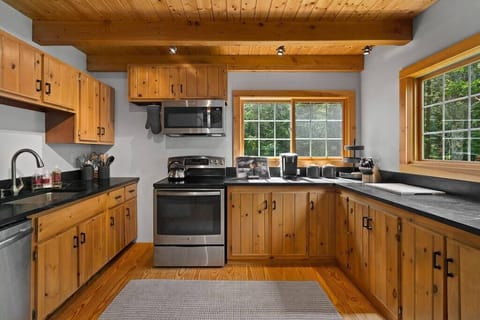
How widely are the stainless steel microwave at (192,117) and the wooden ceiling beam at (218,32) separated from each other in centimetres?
77

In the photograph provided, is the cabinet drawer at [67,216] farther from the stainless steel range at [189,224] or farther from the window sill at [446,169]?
the window sill at [446,169]

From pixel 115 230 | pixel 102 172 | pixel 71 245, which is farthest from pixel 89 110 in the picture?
pixel 71 245

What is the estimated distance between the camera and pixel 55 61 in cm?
264

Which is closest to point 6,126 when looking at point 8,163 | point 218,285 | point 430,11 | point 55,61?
point 8,163

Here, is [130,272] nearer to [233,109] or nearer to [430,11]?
[233,109]

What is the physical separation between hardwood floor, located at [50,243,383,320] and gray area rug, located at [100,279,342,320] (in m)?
0.10

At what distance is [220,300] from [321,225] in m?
1.35

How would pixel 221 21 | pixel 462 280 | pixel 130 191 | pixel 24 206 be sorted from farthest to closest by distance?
1. pixel 130 191
2. pixel 221 21
3. pixel 24 206
4. pixel 462 280

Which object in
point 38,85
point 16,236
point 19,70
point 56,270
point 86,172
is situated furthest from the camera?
point 86,172

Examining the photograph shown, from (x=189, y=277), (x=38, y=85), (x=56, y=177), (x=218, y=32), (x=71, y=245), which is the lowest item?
(x=189, y=277)

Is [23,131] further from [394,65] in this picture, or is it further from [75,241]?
[394,65]

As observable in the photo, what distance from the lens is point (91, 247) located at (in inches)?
103

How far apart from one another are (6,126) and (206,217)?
1.90 meters

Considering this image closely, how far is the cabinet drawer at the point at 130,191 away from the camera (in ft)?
11.5
